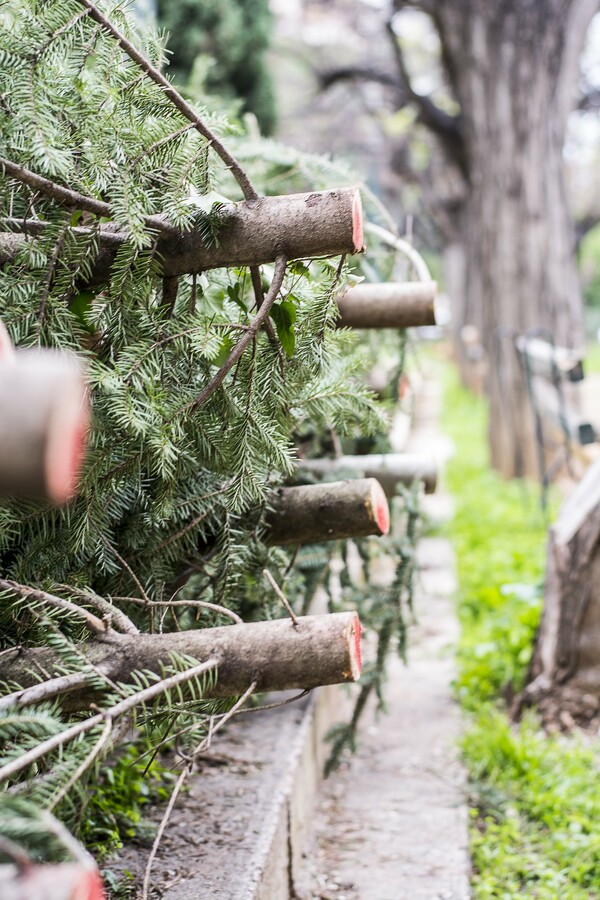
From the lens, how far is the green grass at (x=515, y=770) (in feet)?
8.29

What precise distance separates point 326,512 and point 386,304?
63 cm

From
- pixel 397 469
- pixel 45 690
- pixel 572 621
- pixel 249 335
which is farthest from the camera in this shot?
pixel 572 621

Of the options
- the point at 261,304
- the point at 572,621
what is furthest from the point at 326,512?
the point at 572,621

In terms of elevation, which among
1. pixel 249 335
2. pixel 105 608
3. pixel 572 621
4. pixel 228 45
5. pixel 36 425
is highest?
pixel 228 45

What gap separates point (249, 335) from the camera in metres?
1.59

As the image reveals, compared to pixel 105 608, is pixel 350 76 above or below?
above

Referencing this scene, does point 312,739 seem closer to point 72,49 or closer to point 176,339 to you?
point 176,339

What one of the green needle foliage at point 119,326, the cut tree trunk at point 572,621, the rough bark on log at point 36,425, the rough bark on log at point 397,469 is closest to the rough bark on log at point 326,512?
the green needle foliage at point 119,326

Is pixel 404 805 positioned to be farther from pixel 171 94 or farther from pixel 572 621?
pixel 171 94

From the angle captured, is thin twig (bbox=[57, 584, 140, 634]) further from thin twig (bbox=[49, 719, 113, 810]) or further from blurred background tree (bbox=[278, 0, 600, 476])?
blurred background tree (bbox=[278, 0, 600, 476])

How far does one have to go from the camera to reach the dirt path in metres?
2.51

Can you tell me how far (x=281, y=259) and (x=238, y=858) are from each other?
54.7 inches

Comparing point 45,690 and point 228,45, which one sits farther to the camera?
point 228,45

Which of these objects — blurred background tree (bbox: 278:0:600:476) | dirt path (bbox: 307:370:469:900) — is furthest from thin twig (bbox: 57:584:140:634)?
blurred background tree (bbox: 278:0:600:476)
